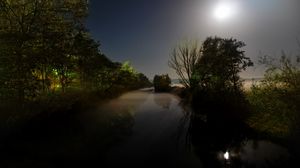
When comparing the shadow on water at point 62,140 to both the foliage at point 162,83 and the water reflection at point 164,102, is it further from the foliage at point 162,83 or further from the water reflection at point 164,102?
the foliage at point 162,83

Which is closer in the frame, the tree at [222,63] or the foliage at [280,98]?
the foliage at [280,98]

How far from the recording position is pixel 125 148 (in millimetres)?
12195

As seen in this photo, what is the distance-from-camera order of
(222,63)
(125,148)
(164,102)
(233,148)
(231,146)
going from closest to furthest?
1. (125,148)
2. (233,148)
3. (231,146)
4. (222,63)
5. (164,102)

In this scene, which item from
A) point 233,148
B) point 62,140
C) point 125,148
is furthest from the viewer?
point 62,140

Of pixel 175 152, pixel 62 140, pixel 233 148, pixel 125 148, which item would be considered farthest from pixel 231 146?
pixel 62 140

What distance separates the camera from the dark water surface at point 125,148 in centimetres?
1006

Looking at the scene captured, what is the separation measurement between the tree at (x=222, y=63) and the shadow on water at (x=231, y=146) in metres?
7.40

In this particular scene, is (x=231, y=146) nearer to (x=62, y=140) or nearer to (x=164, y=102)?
(x=62, y=140)

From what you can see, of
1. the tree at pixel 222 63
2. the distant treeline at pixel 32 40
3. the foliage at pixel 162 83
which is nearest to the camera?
the distant treeline at pixel 32 40

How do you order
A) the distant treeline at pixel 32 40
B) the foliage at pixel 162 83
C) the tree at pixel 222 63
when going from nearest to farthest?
1. the distant treeline at pixel 32 40
2. the tree at pixel 222 63
3. the foliage at pixel 162 83

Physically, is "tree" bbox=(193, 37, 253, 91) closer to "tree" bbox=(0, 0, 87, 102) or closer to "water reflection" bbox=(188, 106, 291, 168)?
"water reflection" bbox=(188, 106, 291, 168)

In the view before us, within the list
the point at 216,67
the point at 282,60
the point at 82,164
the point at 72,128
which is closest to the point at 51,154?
the point at 82,164

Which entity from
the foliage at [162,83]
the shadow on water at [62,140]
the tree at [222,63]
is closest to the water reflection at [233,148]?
the shadow on water at [62,140]

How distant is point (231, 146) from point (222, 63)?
661 inches
